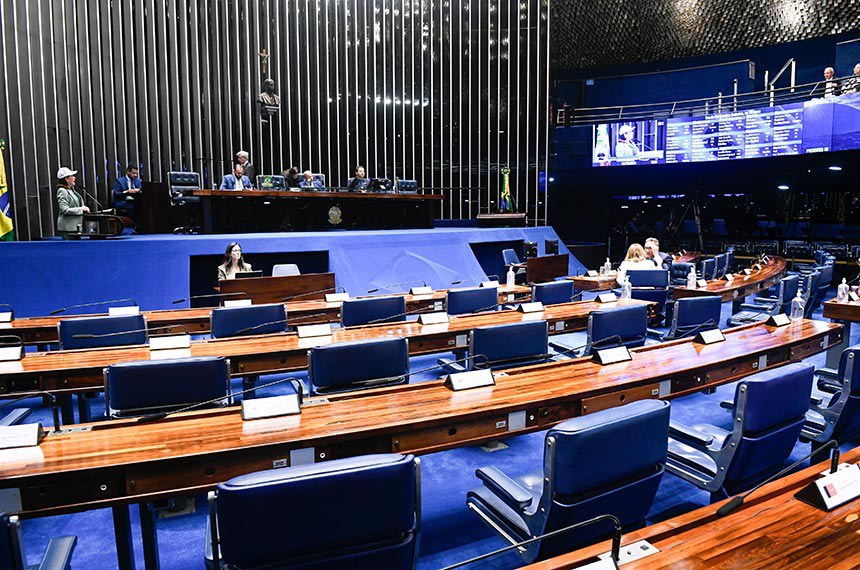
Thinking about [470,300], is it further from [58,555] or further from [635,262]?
[58,555]

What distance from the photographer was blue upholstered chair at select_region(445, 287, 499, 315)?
4.97m

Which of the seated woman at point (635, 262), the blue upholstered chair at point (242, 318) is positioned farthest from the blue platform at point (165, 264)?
the blue upholstered chair at point (242, 318)

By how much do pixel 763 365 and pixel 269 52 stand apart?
11.7 metres

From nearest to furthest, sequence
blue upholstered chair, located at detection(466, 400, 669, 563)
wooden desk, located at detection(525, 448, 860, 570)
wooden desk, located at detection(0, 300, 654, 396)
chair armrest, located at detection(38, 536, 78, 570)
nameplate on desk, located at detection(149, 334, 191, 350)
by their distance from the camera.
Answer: wooden desk, located at detection(525, 448, 860, 570), chair armrest, located at detection(38, 536, 78, 570), blue upholstered chair, located at detection(466, 400, 669, 563), wooden desk, located at detection(0, 300, 654, 396), nameplate on desk, located at detection(149, 334, 191, 350)

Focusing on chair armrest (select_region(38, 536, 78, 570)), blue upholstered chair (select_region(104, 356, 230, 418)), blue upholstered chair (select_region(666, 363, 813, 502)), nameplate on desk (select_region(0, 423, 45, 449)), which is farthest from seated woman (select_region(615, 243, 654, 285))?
chair armrest (select_region(38, 536, 78, 570))

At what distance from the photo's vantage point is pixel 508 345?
11.7 feet

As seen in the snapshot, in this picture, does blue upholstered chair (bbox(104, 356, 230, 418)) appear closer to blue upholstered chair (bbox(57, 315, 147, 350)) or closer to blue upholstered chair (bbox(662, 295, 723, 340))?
blue upholstered chair (bbox(57, 315, 147, 350))

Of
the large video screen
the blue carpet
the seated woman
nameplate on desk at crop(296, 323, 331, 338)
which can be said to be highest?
the large video screen

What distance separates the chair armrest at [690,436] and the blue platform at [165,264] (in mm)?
5699

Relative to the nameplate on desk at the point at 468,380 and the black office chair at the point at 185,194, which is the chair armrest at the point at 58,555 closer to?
the nameplate on desk at the point at 468,380

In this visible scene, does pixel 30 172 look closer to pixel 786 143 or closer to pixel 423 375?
pixel 423 375

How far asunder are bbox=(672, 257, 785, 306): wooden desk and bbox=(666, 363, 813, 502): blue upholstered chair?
3.53 meters

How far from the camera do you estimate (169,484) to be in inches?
71.2

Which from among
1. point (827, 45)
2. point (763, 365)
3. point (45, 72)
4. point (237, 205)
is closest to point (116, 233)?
point (237, 205)
